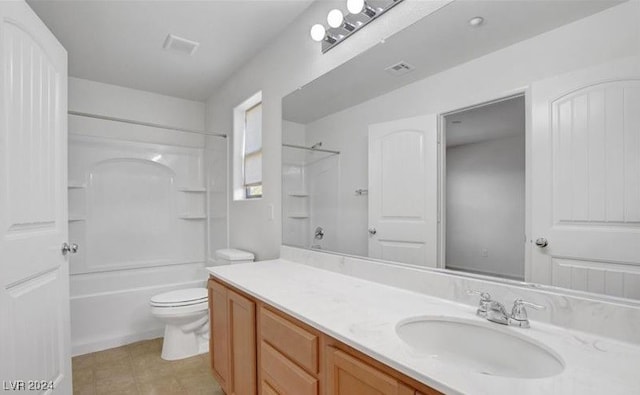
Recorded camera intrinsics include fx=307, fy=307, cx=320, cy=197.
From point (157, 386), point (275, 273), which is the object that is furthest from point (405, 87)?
point (157, 386)

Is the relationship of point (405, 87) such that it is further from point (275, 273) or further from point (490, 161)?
point (275, 273)

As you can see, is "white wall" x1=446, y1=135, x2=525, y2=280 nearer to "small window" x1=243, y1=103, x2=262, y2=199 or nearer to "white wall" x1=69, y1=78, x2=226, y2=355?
"small window" x1=243, y1=103, x2=262, y2=199

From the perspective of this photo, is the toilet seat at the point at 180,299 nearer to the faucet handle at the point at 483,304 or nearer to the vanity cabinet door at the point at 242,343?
the vanity cabinet door at the point at 242,343

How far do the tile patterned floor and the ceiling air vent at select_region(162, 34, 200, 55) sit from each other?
7.94ft

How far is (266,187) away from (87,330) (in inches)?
79.8

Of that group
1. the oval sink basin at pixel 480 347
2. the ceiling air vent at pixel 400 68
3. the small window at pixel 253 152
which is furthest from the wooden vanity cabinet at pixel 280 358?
the ceiling air vent at pixel 400 68

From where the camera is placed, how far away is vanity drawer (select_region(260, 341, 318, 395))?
3.32 ft

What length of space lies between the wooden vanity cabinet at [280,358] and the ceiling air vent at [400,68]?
1.14 m

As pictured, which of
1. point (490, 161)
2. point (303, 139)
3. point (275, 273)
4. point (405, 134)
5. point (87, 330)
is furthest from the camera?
point (87, 330)

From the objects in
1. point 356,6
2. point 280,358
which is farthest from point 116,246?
point 356,6

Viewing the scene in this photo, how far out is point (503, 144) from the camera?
1028 mm

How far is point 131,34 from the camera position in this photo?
2.22m

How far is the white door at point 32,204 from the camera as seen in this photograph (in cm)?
119

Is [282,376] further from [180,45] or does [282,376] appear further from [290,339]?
[180,45]
